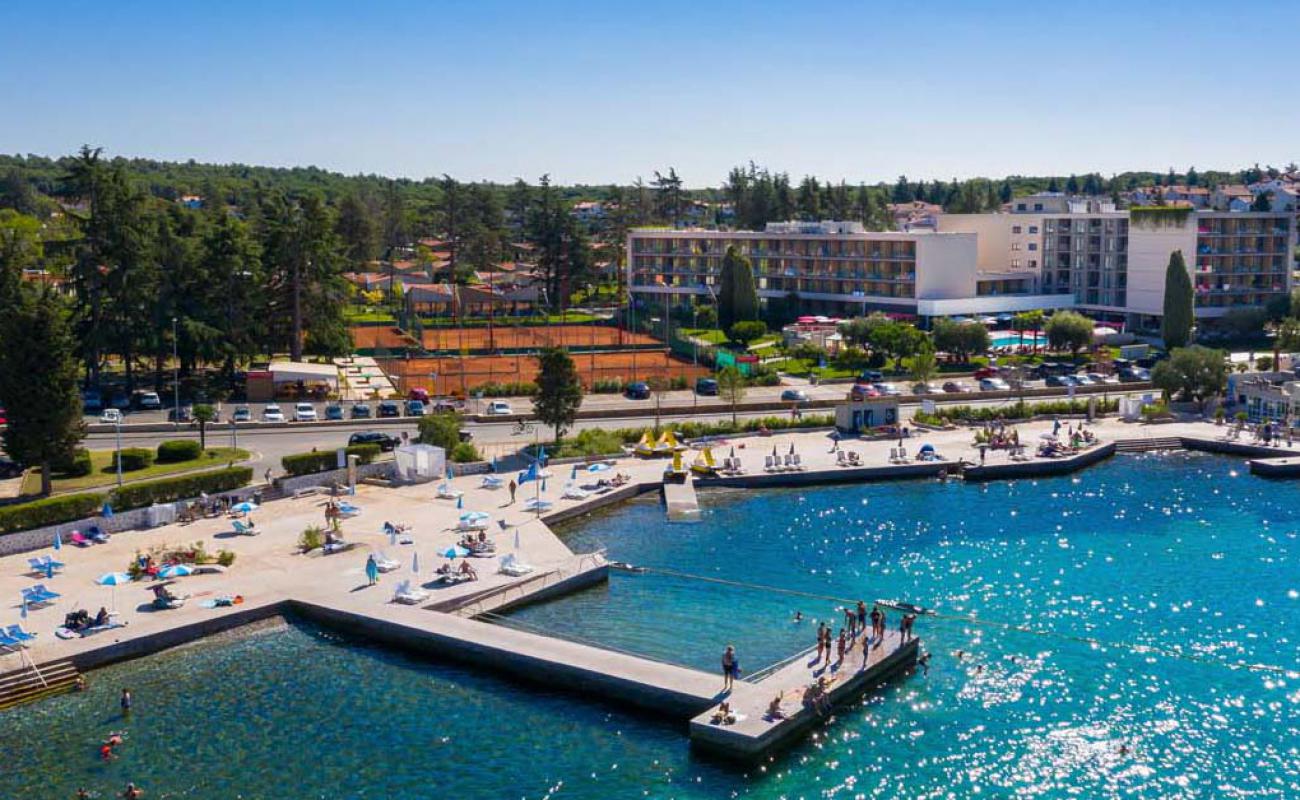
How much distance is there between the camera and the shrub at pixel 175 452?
56094 mm

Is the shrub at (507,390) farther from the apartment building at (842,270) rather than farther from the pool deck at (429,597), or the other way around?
the apartment building at (842,270)

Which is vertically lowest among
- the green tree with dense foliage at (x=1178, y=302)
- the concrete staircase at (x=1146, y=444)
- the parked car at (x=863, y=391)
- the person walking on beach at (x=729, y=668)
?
the person walking on beach at (x=729, y=668)

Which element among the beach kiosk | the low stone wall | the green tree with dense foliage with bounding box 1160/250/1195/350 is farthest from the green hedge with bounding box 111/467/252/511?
the green tree with dense foliage with bounding box 1160/250/1195/350

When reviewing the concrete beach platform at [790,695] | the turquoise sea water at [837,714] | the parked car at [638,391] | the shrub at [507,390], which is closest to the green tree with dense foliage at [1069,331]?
the parked car at [638,391]

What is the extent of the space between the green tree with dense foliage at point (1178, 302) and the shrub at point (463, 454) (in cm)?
5433

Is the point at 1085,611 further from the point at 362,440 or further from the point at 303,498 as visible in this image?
the point at 362,440

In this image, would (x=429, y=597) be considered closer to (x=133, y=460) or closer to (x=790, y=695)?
(x=790, y=695)

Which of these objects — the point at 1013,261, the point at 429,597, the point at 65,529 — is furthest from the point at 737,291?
the point at 429,597

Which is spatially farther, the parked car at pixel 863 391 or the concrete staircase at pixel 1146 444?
the parked car at pixel 863 391

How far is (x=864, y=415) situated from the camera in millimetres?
Result: 66688

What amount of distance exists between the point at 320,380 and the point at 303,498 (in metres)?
23.6

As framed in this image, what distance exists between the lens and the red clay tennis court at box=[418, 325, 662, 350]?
317ft

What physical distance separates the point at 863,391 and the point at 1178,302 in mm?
29700

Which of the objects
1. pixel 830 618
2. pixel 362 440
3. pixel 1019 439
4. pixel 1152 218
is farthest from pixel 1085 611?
pixel 1152 218
